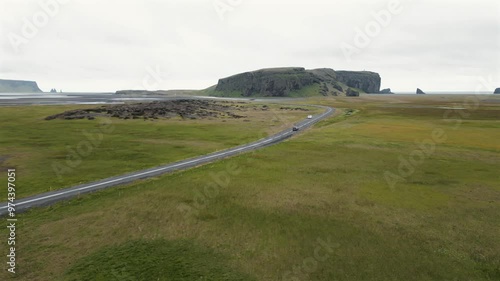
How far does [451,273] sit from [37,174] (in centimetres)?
5607

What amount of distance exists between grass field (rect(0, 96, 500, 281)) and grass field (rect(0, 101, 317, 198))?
12.0 metres

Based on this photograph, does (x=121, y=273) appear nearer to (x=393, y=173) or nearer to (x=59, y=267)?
(x=59, y=267)

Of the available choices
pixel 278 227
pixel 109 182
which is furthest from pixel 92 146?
pixel 278 227

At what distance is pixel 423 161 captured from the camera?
55.3m


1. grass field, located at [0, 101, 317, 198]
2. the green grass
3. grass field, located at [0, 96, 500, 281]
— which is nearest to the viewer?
the green grass

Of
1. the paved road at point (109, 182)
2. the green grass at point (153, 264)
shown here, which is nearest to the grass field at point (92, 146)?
the paved road at point (109, 182)

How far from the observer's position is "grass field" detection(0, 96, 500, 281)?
23375 mm

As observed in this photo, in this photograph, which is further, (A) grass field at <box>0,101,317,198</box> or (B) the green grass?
(A) grass field at <box>0,101,317,198</box>

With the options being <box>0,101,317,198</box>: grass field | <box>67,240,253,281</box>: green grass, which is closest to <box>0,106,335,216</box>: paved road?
<box>0,101,317,198</box>: grass field

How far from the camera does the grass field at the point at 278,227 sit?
2338cm

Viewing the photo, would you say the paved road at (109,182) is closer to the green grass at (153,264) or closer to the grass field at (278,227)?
the grass field at (278,227)

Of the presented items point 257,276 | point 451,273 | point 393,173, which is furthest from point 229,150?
point 451,273

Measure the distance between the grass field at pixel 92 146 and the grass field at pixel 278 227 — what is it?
39.5ft

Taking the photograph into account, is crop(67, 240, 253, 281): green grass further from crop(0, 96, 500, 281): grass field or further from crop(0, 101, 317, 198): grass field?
crop(0, 101, 317, 198): grass field
